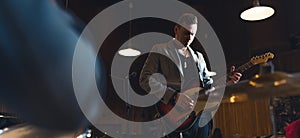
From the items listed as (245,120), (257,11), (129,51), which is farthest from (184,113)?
(245,120)

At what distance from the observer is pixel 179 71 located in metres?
1.22

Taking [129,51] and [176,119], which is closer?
[176,119]

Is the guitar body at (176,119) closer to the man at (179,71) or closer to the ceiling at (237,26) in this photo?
the man at (179,71)

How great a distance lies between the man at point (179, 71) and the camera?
1.17m

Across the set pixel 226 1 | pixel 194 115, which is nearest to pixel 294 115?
pixel 226 1

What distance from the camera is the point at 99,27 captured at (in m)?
2.57

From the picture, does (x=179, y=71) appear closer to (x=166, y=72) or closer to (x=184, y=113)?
(x=166, y=72)

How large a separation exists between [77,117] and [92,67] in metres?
0.16

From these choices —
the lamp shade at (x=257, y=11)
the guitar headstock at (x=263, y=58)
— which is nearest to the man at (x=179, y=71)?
the guitar headstock at (x=263, y=58)

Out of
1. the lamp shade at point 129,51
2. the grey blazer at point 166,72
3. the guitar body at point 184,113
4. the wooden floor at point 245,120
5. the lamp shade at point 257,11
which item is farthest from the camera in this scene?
the wooden floor at point 245,120

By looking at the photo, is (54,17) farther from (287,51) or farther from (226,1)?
(287,51)

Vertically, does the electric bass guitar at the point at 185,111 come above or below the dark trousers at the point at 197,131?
above

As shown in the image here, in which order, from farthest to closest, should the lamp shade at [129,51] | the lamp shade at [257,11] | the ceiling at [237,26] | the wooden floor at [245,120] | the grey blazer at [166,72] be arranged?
1. the wooden floor at [245,120]
2. the lamp shade at [129,51]
3. the ceiling at [237,26]
4. the lamp shade at [257,11]
5. the grey blazer at [166,72]

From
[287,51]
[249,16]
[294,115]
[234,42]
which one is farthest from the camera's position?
[234,42]
